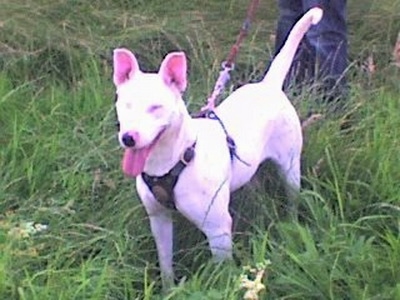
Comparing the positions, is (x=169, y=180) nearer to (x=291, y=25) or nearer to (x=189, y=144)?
(x=189, y=144)

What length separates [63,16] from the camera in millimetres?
5055

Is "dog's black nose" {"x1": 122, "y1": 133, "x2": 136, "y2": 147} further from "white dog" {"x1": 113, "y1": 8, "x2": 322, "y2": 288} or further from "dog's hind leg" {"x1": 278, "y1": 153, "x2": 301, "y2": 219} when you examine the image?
"dog's hind leg" {"x1": 278, "y1": 153, "x2": 301, "y2": 219}

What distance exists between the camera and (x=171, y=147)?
A: 3086mm

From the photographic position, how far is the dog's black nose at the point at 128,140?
2.91m

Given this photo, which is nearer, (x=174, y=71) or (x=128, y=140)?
(x=128, y=140)

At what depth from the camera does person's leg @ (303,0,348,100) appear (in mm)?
4207

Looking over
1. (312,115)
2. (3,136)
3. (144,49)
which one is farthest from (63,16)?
(312,115)

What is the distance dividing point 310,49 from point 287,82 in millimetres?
206

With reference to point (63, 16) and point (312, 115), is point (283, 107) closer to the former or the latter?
point (312, 115)

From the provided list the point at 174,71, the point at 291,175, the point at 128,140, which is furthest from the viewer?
the point at 291,175

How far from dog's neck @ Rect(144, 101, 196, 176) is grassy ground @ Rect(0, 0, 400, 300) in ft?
0.99

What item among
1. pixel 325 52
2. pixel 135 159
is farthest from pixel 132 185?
pixel 325 52

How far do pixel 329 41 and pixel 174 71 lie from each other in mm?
1330

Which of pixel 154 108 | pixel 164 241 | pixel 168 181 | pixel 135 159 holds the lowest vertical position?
pixel 164 241
